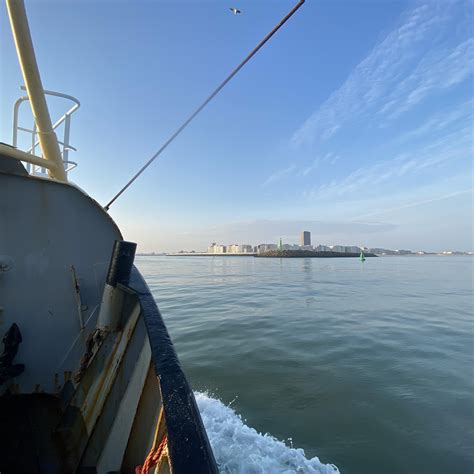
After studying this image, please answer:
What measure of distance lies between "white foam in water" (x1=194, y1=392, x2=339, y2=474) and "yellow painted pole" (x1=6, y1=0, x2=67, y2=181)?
410 cm

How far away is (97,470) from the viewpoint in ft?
7.76

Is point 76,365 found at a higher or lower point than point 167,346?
lower

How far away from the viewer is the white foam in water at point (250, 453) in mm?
3201

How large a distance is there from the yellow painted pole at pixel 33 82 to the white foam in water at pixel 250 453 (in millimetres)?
4099

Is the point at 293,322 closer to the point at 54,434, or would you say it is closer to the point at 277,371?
the point at 277,371

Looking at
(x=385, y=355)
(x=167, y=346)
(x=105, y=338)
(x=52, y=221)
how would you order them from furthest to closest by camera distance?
1. (x=385, y=355)
2. (x=52, y=221)
3. (x=105, y=338)
4. (x=167, y=346)

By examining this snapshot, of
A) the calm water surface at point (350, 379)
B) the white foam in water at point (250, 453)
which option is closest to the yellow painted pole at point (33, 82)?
the white foam in water at point (250, 453)

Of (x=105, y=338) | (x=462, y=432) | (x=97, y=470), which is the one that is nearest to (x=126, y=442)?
(x=97, y=470)

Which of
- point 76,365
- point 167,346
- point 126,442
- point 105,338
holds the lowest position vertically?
point 126,442

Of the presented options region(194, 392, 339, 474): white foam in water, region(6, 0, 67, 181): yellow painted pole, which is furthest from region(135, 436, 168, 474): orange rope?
region(6, 0, 67, 181): yellow painted pole

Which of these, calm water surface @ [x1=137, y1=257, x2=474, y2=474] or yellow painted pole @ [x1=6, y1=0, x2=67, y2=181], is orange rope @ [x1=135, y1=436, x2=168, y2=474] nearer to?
calm water surface @ [x1=137, y1=257, x2=474, y2=474]

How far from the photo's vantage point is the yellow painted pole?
2.99 m

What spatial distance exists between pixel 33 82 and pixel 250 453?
5.35 m

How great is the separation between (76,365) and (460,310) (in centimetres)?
1491
